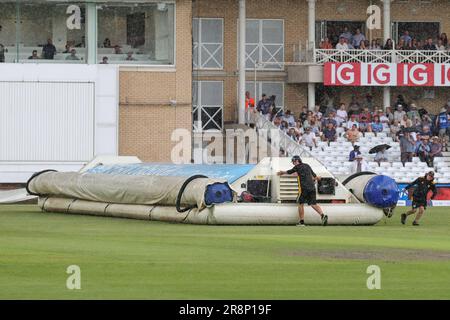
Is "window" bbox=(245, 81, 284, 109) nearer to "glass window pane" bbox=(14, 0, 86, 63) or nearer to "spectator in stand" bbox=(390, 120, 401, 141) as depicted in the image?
"spectator in stand" bbox=(390, 120, 401, 141)

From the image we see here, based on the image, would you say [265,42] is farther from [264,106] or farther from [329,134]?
[329,134]

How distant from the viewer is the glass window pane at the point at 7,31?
51.0 meters

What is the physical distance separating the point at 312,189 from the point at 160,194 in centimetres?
374

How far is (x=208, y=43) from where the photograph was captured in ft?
197

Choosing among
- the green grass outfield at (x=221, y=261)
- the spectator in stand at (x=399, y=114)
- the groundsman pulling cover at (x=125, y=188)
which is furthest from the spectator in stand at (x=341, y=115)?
the green grass outfield at (x=221, y=261)

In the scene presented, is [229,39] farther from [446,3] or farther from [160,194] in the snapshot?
[160,194]

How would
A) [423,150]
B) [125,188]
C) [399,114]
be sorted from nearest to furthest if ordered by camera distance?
[125,188], [423,150], [399,114]

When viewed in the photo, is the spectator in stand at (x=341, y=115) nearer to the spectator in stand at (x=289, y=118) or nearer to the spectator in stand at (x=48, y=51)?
the spectator in stand at (x=289, y=118)

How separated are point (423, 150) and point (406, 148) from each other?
0.88m

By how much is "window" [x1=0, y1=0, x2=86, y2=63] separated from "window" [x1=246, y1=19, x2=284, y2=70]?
10.7 metres

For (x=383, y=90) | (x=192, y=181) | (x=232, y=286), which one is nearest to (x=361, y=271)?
(x=232, y=286)

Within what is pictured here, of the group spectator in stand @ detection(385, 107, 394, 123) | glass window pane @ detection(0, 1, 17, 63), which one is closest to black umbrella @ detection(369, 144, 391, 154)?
spectator in stand @ detection(385, 107, 394, 123)

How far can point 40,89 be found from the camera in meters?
51.4

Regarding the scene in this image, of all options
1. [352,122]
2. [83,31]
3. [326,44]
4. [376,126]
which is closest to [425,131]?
[376,126]
